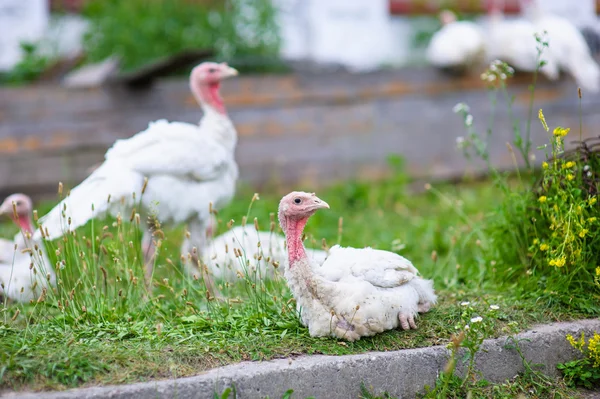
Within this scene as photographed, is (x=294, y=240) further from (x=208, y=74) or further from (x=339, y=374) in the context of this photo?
(x=208, y=74)

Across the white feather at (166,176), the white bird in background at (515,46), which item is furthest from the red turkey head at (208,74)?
the white bird in background at (515,46)

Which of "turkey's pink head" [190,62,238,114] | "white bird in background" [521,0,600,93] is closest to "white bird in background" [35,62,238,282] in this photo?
"turkey's pink head" [190,62,238,114]

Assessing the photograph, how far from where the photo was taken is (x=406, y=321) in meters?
3.38

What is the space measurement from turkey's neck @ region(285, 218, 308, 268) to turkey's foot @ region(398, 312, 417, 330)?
53 cm

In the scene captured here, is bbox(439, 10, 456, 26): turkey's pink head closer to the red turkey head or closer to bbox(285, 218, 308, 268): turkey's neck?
the red turkey head

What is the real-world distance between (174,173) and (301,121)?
3609mm

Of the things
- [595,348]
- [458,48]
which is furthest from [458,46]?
[595,348]

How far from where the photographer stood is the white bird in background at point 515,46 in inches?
318

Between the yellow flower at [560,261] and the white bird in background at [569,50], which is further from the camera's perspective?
the white bird in background at [569,50]

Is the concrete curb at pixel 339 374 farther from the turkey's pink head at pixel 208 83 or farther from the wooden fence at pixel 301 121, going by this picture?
the wooden fence at pixel 301 121

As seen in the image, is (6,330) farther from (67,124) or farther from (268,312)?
(67,124)

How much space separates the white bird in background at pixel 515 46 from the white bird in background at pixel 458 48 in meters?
0.12

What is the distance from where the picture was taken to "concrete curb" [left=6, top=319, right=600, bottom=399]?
2920 mm

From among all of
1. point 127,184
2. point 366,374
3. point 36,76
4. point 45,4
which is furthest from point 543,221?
point 45,4
